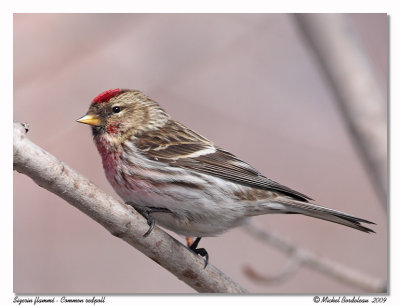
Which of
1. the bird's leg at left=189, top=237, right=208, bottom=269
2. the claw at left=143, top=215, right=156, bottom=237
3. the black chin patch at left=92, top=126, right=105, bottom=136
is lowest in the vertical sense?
the bird's leg at left=189, top=237, right=208, bottom=269

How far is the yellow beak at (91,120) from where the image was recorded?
9.17 feet

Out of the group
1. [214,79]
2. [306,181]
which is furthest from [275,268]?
[214,79]

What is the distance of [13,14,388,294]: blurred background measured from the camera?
3188 millimetres

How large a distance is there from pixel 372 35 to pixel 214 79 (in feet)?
3.35

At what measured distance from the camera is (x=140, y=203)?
260cm

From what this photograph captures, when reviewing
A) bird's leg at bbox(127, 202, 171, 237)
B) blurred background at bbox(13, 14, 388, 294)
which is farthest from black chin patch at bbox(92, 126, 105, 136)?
bird's leg at bbox(127, 202, 171, 237)

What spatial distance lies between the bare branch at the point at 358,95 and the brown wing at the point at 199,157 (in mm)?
379

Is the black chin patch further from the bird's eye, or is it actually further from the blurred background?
the blurred background

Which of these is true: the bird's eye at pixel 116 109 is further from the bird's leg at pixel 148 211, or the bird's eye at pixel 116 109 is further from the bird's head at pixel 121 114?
the bird's leg at pixel 148 211

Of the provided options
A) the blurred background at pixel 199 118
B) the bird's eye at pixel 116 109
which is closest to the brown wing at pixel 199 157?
the bird's eye at pixel 116 109

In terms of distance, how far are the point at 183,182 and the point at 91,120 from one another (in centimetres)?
57

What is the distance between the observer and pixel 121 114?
2.92 meters

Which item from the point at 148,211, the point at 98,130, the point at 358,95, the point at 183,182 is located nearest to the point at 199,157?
the point at 183,182

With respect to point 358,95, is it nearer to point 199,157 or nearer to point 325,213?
point 325,213
